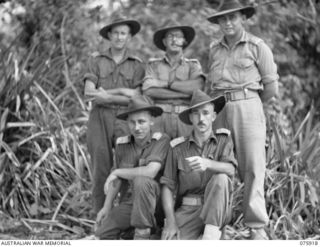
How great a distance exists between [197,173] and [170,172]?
22 cm

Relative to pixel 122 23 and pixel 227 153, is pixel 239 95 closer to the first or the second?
pixel 227 153

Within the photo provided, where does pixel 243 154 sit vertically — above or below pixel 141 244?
above

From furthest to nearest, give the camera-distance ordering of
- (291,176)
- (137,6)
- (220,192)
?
(137,6), (291,176), (220,192)

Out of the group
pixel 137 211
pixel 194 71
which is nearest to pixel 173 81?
pixel 194 71

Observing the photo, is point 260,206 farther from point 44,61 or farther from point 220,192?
point 44,61

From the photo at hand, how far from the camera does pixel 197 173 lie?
5.52 m

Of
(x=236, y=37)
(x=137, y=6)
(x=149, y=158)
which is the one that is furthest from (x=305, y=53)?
(x=149, y=158)

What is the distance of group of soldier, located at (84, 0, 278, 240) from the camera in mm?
5469

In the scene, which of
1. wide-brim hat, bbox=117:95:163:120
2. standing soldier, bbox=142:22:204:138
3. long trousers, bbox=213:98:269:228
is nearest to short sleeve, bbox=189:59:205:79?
standing soldier, bbox=142:22:204:138

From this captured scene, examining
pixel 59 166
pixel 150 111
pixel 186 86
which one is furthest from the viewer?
pixel 59 166

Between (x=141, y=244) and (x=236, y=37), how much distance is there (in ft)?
6.38

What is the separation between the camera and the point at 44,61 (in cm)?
821

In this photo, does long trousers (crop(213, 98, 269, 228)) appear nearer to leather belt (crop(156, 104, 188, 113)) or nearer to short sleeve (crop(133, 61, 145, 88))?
leather belt (crop(156, 104, 188, 113))

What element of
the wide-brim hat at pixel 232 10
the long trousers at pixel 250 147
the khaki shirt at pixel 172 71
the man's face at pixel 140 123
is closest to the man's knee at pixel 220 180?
the long trousers at pixel 250 147
